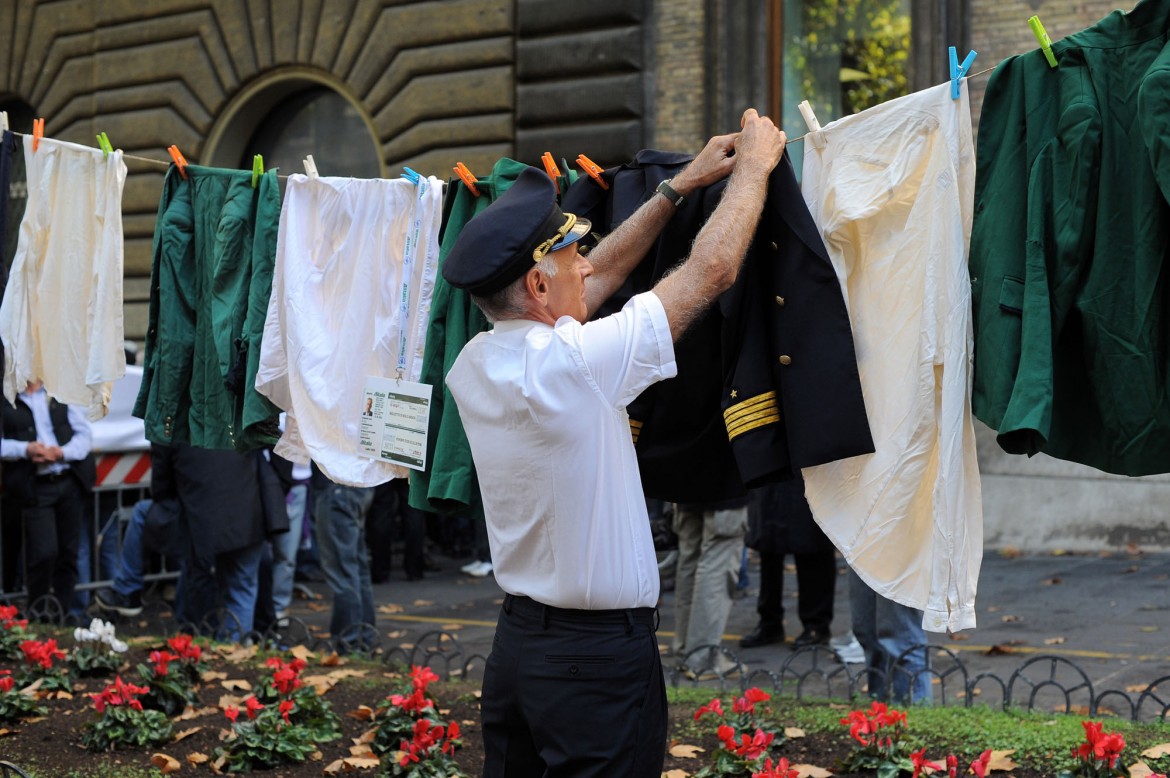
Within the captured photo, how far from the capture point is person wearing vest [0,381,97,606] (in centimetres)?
907

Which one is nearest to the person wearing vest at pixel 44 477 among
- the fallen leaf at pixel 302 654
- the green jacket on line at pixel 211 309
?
the fallen leaf at pixel 302 654

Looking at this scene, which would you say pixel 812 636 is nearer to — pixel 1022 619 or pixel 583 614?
pixel 1022 619

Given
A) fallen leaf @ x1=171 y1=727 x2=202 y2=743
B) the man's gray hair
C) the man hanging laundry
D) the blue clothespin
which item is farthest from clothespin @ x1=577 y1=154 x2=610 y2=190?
fallen leaf @ x1=171 y1=727 x2=202 y2=743

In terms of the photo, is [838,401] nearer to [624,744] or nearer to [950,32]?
[624,744]

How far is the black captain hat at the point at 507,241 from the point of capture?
11.2ft

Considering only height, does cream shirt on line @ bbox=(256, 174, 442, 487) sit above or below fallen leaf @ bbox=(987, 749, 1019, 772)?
above

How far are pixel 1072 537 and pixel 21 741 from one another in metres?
8.69

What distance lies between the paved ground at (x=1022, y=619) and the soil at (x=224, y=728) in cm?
184

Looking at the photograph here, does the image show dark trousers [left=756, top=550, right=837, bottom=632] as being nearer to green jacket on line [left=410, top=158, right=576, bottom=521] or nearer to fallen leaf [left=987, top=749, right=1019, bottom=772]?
fallen leaf [left=987, top=749, right=1019, bottom=772]

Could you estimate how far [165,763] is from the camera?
5219 mm

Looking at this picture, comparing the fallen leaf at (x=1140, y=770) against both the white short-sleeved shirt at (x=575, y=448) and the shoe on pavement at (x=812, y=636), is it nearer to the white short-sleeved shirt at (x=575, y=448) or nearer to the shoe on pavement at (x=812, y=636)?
the white short-sleeved shirt at (x=575, y=448)

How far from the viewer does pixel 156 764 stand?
5.27m

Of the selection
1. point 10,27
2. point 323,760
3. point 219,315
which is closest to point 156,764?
point 323,760

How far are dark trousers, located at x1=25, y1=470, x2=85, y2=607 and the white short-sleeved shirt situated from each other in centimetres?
657
